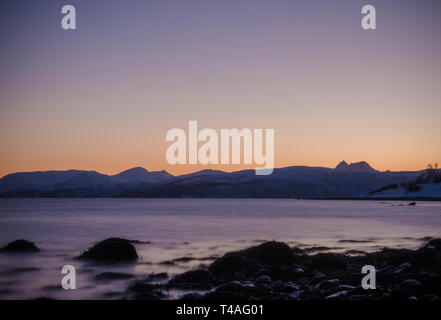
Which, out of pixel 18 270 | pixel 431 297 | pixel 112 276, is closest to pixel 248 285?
pixel 431 297

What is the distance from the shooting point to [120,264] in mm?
21359

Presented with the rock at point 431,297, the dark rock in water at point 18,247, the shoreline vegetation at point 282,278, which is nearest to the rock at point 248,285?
the shoreline vegetation at point 282,278

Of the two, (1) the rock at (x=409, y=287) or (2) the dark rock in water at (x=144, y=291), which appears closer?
(1) the rock at (x=409, y=287)

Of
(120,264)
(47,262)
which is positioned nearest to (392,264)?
(120,264)

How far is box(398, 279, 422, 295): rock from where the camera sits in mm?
13273

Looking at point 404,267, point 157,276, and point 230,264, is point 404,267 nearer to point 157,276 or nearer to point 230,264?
point 230,264

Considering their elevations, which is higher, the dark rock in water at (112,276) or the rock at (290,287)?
the rock at (290,287)

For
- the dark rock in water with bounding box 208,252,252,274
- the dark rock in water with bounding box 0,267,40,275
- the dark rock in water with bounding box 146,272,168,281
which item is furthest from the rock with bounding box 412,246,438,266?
the dark rock in water with bounding box 0,267,40,275

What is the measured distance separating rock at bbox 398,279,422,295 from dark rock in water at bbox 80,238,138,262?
48.5 feet

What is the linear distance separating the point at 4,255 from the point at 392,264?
76.5 feet

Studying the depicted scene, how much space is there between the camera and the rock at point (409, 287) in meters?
13.3

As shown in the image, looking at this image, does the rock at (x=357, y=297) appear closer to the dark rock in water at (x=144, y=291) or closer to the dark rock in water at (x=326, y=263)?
the dark rock in water at (x=326, y=263)

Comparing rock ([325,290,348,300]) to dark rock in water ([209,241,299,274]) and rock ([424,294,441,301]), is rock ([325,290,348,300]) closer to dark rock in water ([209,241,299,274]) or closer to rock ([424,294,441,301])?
rock ([424,294,441,301])

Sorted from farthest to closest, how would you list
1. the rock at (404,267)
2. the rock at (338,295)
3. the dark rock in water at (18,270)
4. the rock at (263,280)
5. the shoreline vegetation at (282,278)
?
the dark rock in water at (18,270) < the rock at (404,267) < the rock at (263,280) < the shoreline vegetation at (282,278) < the rock at (338,295)
